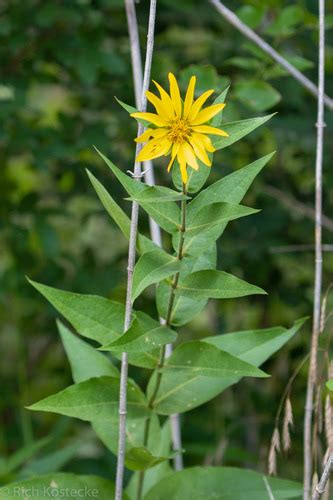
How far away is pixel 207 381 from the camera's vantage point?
1257 millimetres

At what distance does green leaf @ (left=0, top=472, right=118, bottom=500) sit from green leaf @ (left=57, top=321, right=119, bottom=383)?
0.17 m

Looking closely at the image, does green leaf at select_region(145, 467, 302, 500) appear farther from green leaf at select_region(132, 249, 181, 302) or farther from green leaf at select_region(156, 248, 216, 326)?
green leaf at select_region(132, 249, 181, 302)

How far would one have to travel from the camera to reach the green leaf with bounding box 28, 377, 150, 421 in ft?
3.61

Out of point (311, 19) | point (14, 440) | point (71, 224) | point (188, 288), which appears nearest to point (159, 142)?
point (188, 288)

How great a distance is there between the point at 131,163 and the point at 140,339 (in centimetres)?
114

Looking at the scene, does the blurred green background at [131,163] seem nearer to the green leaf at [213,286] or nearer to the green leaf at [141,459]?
the green leaf at [141,459]

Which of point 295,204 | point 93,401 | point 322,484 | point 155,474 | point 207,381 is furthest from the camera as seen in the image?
point 295,204

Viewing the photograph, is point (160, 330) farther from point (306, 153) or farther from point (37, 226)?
point (306, 153)

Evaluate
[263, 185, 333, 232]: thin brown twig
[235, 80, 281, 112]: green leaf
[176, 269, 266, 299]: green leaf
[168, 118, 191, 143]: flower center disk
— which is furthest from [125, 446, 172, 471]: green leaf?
[263, 185, 333, 232]: thin brown twig

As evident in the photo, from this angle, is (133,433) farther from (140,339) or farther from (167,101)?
(167,101)

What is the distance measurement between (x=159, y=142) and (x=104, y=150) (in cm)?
105

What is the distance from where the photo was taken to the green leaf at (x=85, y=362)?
130 cm

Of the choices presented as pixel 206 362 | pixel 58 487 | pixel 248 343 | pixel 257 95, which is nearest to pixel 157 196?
pixel 206 362

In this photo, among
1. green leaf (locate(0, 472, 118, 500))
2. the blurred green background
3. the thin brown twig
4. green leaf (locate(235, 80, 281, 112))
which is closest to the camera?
green leaf (locate(0, 472, 118, 500))
